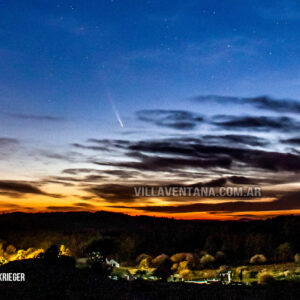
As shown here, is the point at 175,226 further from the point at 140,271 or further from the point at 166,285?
the point at 166,285

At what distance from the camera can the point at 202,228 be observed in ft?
161

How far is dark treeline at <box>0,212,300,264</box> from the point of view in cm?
4069

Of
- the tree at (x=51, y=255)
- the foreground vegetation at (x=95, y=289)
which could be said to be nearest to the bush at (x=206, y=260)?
the foreground vegetation at (x=95, y=289)

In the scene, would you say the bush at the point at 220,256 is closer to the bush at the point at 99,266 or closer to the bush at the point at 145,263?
the bush at the point at 145,263

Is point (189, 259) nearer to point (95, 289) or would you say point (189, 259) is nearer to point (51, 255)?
point (51, 255)

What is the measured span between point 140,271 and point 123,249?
9.44 m

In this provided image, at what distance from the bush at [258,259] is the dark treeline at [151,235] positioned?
810 mm

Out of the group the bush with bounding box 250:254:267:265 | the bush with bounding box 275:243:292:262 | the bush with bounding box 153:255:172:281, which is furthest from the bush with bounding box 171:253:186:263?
the bush with bounding box 275:243:292:262

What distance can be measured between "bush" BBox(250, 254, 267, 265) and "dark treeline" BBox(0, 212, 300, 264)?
0.81 metres

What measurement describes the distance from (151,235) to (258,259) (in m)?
11.8

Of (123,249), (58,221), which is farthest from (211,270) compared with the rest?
(58,221)

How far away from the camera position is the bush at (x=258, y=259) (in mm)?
37109

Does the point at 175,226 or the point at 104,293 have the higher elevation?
the point at 175,226

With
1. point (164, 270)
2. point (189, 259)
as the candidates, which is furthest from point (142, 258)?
point (164, 270)
